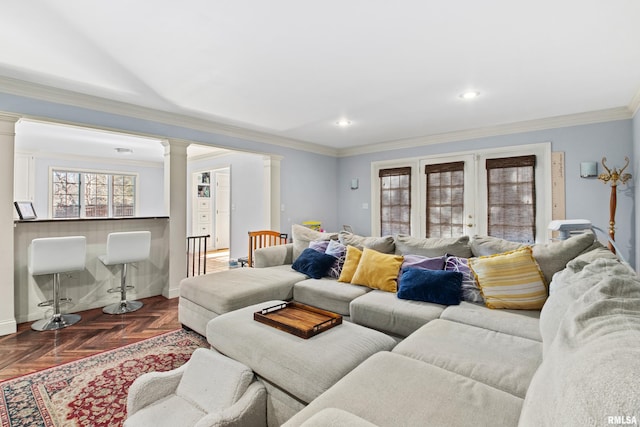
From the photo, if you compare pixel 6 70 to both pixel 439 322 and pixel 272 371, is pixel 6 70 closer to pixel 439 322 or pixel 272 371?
pixel 272 371

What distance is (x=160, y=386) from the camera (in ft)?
5.34

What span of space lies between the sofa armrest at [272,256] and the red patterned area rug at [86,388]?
1.14 m

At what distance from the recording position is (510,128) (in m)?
4.54

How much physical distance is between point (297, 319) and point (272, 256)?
188cm

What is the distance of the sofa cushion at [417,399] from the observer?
1.03 m

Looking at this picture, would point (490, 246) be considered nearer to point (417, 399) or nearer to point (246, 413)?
point (417, 399)

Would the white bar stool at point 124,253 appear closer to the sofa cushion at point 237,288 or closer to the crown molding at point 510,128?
the sofa cushion at point 237,288

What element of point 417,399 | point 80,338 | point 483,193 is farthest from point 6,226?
point 483,193

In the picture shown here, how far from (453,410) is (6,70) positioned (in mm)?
4084

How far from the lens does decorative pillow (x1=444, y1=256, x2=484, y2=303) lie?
232 centimetres

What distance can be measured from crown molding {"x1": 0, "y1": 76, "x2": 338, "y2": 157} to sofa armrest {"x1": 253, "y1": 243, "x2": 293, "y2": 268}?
199 centimetres

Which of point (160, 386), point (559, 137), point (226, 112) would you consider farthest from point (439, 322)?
point (559, 137)

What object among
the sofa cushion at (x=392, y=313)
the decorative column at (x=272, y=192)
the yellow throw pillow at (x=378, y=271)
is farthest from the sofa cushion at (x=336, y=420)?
the decorative column at (x=272, y=192)

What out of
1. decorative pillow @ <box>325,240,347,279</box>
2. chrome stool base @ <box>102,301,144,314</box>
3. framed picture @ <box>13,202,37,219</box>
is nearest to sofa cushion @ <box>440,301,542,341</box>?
decorative pillow @ <box>325,240,347,279</box>
